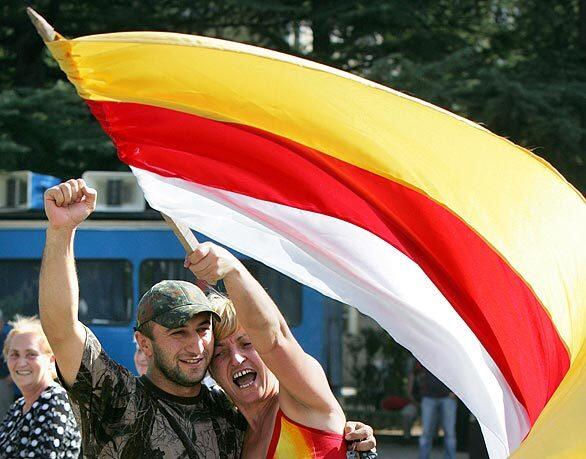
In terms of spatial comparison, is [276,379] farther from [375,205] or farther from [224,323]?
[375,205]

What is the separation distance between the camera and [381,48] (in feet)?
57.3

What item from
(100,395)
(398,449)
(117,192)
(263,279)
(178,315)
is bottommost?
(398,449)

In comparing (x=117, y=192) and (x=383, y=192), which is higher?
(x=117, y=192)

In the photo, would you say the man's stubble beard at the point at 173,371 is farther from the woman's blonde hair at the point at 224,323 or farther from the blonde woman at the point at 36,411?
the blonde woman at the point at 36,411

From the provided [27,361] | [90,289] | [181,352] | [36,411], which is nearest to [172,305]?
[181,352]

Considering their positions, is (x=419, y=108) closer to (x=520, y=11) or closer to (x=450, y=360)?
(x=450, y=360)

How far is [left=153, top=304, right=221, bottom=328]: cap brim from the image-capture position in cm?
428

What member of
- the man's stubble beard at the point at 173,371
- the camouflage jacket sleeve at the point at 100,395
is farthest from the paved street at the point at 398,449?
the camouflage jacket sleeve at the point at 100,395

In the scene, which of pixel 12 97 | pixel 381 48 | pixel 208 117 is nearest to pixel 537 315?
pixel 208 117

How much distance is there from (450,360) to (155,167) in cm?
130

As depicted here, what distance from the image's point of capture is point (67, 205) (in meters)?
4.05

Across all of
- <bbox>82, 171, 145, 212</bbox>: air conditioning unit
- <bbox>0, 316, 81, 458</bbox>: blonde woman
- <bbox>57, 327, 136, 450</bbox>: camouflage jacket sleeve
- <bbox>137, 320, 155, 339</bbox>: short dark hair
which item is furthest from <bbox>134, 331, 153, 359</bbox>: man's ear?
<bbox>82, 171, 145, 212</bbox>: air conditioning unit

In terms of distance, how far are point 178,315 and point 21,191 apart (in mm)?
10246

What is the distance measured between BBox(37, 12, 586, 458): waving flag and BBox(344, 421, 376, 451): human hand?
1.35 ft
